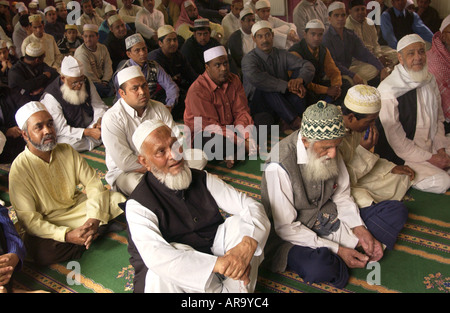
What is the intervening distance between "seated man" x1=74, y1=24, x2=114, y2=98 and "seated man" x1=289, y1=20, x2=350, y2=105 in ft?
9.48

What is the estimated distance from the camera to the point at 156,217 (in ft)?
7.02

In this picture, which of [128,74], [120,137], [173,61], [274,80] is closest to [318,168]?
[120,137]

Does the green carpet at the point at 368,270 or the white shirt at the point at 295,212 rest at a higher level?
the white shirt at the point at 295,212

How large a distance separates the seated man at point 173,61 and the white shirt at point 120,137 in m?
1.85

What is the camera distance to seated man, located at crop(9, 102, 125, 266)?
271 centimetres

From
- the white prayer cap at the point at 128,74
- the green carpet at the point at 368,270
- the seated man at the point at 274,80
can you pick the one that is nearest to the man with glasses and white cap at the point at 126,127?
the white prayer cap at the point at 128,74

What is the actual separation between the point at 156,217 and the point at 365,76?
13.6ft

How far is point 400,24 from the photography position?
6.45 m

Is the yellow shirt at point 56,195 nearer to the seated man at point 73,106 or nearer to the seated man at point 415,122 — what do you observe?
the seated man at point 73,106

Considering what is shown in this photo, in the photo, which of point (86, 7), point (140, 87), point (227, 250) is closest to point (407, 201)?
point (227, 250)

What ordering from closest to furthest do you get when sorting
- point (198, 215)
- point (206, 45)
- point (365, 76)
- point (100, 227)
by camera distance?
point (198, 215) → point (100, 227) → point (365, 76) → point (206, 45)

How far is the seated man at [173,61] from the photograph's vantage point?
551cm

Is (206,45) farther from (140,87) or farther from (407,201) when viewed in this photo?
(407,201)

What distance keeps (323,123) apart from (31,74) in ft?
14.1
